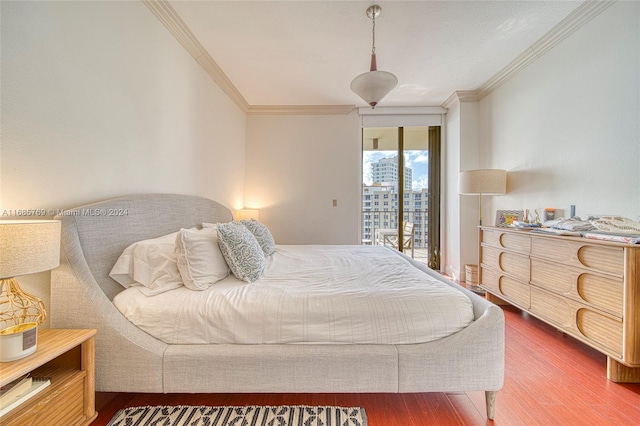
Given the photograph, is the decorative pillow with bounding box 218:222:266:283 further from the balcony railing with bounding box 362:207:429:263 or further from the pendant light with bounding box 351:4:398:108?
the balcony railing with bounding box 362:207:429:263

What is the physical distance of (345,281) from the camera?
1.53 metres

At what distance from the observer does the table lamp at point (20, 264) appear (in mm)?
794

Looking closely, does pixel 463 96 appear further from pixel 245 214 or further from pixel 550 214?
pixel 245 214

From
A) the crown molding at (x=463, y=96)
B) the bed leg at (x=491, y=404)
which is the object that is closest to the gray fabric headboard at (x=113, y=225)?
the bed leg at (x=491, y=404)

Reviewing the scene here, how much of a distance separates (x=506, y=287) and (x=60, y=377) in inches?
126

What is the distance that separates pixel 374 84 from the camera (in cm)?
187

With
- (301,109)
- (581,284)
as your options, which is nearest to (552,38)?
(581,284)

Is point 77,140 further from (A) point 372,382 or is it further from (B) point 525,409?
(B) point 525,409

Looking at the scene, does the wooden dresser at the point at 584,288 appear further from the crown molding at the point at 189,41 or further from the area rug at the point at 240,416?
the crown molding at the point at 189,41

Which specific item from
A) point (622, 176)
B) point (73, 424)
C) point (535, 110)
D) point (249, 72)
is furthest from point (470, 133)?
point (73, 424)

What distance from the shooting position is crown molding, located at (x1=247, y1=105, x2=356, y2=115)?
12.2ft

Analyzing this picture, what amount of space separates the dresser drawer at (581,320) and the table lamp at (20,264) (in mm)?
2819

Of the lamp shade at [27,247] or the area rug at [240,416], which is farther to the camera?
the area rug at [240,416]

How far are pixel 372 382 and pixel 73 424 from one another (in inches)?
50.7
